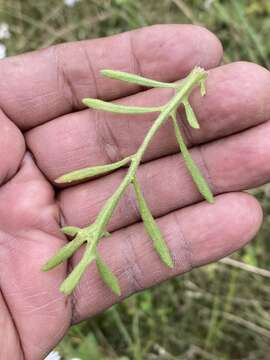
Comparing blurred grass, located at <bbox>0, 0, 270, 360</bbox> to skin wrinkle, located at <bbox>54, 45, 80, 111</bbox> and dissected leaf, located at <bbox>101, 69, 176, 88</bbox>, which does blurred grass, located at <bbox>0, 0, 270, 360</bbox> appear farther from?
dissected leaf, located at <bbox>101, 69, 176, 88</bbox>

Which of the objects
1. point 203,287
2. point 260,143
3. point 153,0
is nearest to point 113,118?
point 260,143

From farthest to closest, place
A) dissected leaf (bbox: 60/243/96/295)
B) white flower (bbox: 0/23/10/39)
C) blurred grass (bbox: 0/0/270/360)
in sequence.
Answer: white flower (bbox: 0/23/10/39)
blurred grass (bbox: 0/0/270/360)
dissected leaf (bbox: 60/243/96/295)

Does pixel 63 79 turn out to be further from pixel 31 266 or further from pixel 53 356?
pixel 53 356

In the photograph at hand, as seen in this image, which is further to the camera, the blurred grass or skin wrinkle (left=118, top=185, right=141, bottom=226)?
the blurred grass

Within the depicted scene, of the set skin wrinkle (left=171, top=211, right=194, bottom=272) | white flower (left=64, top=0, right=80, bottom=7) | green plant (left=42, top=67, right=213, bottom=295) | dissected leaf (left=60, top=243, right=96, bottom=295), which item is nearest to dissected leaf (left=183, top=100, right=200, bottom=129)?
green plant (left=42, top=67, right=213, bottom=295)

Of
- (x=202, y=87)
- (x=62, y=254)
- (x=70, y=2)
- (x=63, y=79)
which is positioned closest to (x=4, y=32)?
(x=70, y=2)

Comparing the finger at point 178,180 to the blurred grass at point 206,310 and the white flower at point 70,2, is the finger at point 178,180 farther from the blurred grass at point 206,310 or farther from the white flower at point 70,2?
the white flower at point 70,2
